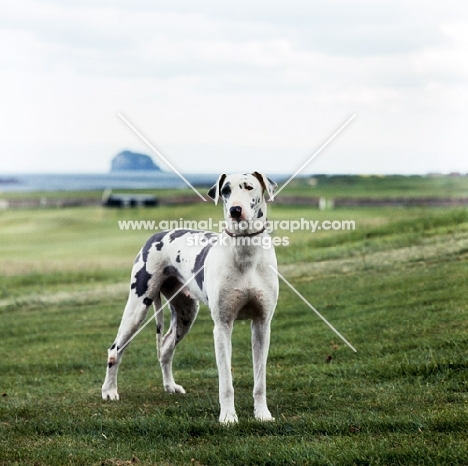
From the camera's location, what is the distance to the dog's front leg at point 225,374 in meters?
7.50

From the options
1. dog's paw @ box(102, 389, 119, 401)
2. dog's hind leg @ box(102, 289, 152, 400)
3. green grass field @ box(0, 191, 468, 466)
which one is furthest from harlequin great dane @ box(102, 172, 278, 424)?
dog's paw @ box(102, 389, 119, 401)

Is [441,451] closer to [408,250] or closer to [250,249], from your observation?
[250,249]

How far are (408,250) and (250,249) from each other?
12471 mm

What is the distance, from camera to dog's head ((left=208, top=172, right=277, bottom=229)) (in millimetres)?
7027

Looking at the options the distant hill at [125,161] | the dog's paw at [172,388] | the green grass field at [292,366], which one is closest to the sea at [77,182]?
the distant hill at [125,161]

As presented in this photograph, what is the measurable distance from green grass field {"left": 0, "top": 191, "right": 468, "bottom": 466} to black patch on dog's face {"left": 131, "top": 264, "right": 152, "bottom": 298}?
110 centimetres

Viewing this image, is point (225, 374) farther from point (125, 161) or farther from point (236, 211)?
point (125, 161)

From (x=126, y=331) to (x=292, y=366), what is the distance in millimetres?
2826

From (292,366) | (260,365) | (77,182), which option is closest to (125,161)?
(77,182)

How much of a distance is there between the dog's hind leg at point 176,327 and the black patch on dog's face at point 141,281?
0.35m

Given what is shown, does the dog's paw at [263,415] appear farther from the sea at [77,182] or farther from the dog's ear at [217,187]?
A: the sea at [77,182]

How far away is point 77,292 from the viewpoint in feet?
72.3

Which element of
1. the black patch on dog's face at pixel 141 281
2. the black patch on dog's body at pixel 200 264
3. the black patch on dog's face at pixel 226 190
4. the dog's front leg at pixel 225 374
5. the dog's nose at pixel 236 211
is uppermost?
the black patch on dog's face at pixel 226 190

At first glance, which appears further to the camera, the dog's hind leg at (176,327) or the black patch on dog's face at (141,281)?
the dog's hind leg at (176,327)
